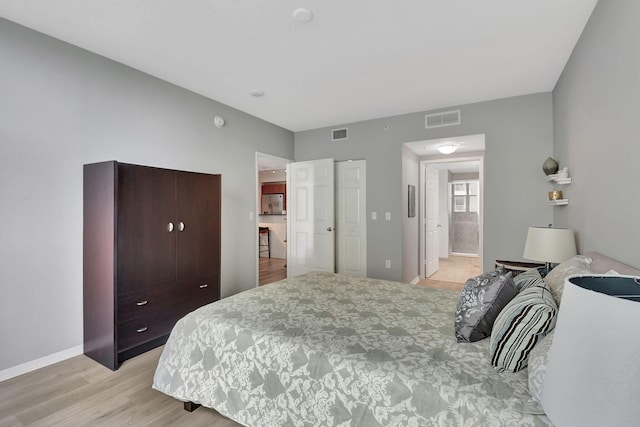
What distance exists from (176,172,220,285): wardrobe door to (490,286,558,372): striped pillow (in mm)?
2689

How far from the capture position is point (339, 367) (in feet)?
4.36

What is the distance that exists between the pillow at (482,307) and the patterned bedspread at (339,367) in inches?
2.1

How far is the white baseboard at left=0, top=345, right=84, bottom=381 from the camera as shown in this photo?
223cm

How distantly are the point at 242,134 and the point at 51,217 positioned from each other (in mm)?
2406

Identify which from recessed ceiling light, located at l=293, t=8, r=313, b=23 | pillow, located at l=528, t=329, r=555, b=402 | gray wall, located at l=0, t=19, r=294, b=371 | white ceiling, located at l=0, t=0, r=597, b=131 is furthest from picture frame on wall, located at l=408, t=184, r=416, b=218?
pillow, located at l=528, t=329, r=555, b=402

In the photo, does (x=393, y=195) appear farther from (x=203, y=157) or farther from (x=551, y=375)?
(x=551, y=375)

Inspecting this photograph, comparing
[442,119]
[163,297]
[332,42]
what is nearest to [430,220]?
[442,119]

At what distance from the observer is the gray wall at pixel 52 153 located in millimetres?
2250

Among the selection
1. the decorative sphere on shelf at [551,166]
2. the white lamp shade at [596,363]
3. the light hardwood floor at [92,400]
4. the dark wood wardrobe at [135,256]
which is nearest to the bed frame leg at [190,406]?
the light hardwood floor at [92,400]

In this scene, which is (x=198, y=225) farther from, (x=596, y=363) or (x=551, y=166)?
(x=551, y=166)

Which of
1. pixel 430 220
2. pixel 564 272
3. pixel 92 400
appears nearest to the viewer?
pixel 564 272

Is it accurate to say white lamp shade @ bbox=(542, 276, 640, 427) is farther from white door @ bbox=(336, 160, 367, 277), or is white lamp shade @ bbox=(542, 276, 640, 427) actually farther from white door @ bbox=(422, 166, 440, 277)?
white door @ bbox=(422, 166, 440, 277)

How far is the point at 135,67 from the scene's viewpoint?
2.96m

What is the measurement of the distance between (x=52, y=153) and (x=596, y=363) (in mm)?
3361
